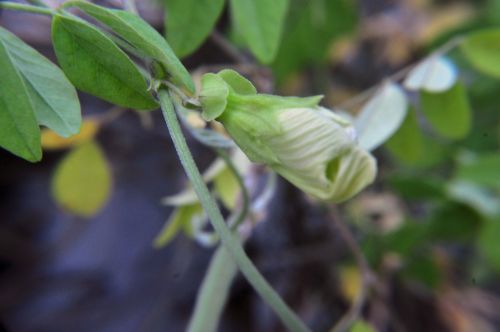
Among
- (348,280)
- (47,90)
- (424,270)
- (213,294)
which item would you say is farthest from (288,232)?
(47,90)

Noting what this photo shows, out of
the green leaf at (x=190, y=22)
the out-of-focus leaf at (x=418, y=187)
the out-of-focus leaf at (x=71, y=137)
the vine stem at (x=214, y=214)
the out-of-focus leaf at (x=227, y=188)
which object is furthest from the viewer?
the out-of-focus leaf at (x=418, y=187)

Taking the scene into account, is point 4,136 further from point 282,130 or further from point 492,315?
point 492,315

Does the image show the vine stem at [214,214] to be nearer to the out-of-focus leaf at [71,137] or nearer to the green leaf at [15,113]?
the green leaf at [15,113]

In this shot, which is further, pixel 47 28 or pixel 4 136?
pixel 47 28

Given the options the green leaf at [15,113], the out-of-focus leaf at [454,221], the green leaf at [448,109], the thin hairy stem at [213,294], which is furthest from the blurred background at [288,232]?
the green leaf at [15,113]

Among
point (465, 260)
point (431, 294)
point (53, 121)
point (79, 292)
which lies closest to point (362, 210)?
point (431, 294)

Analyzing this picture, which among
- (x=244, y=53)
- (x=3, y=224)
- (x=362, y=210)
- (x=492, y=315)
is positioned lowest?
(x=492, y=315)

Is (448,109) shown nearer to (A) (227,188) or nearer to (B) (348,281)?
(A) (227,188)
